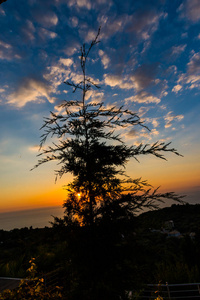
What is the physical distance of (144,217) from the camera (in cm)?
420

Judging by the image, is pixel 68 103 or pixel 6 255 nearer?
pixel 68 103

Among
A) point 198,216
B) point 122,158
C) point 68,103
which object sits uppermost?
point 68,103

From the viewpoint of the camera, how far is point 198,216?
19.4 metres

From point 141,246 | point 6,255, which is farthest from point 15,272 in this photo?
point 141,246

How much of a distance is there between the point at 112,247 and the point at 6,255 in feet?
30.6

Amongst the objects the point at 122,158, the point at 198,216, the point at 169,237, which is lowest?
the point at 169,237

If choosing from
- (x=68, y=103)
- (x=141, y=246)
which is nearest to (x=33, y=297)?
(x=141, y=246)

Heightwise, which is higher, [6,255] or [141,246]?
[141,246]

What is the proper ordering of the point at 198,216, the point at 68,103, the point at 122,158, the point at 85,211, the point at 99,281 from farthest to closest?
the point at 198,216 → the point at 68,103 → the point at 122,158 → the point at 85,211 → the point at 99,281

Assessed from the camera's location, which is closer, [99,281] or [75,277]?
[99,281]

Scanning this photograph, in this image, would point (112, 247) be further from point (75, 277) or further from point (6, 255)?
point (6, 255)

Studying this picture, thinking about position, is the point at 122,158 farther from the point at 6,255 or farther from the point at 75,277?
the point at 6,255

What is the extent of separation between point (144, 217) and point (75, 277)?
2.25 metres

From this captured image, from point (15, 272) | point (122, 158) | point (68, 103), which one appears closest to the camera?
point (122, 158)
